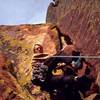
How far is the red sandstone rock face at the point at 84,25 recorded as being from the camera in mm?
17680

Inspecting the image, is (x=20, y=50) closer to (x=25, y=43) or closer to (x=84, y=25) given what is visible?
(x=25, y=43)

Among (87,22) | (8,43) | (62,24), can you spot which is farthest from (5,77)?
(62,24)

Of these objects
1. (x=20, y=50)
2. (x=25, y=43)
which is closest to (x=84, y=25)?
(x=25, y=43)

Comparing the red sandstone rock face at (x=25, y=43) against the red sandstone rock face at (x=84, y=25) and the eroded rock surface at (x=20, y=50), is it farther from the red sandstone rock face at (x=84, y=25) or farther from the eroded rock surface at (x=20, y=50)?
the red sandstone rock face at (x=84, y=25)

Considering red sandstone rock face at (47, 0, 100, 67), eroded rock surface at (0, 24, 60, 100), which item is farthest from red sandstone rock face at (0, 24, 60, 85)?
red sandstone rock face at (47, 0, 100, 67)

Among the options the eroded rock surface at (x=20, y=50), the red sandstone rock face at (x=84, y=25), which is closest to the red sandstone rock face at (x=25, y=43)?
the eroded rock surface at (x=20, y=50)

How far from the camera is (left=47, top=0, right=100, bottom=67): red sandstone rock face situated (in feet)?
58.0

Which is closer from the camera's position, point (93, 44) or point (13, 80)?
point (13, 80)

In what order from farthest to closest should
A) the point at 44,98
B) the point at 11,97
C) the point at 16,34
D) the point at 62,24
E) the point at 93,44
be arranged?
the point at 62,24 < the point at 16,34 < the point at 93,44 < the point at 44,98 < the point at 11,97

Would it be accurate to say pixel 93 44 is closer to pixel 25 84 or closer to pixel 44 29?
pixel 44 29

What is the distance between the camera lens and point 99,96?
14102 mm

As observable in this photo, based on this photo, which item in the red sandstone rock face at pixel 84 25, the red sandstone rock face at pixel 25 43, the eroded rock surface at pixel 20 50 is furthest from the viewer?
the red sandstone rock face at pixel 84 25

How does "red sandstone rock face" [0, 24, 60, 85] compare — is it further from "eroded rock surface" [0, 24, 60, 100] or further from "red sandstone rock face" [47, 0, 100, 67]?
"red sandstone rock face" [47, 0, 100, 67]

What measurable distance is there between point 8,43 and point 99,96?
6467 millimetres
